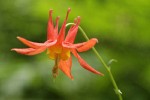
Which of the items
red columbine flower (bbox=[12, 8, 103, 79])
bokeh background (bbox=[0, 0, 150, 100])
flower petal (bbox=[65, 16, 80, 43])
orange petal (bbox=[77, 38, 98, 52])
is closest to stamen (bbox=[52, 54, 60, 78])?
red columbine flower (bbox=[12, 8, 103, 79])

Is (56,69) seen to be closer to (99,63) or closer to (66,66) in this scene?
(66,66)

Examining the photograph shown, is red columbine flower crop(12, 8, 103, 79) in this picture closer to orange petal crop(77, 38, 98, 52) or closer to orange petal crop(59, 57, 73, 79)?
orange petal crop(59, 57, 73, 79)

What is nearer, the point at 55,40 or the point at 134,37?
the point at 55,40

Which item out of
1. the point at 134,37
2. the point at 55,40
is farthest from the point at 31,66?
the point at 55,40

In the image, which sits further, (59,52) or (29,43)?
(59,52)

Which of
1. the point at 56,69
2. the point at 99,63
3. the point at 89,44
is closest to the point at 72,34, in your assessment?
the point at 56,69

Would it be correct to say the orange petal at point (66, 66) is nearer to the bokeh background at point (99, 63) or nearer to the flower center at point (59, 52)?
the flower center at point (59, 52)

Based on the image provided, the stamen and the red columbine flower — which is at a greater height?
the red columbine flower

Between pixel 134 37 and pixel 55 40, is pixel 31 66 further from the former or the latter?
pixel 55 40
